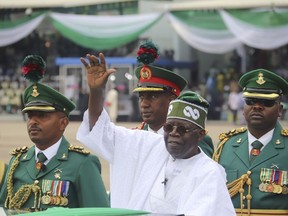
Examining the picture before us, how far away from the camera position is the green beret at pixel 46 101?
579 centimetres

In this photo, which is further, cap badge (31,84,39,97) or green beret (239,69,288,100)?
green beret (239,69,288,100)

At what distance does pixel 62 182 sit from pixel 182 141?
3.95 feet

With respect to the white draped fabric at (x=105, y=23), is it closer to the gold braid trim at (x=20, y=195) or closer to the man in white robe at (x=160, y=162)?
the gold braid trim at (x=20, y=195)

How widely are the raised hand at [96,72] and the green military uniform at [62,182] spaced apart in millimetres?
925

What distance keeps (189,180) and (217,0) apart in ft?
75.3

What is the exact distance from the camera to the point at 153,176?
4.93 metres

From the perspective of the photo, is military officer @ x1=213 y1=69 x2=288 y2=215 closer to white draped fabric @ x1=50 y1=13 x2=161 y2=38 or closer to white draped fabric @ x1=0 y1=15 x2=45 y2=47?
white draped fabric @ x1=50 y1=13 x2=161 y2=38

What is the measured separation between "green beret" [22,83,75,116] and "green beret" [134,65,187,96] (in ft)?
3.88

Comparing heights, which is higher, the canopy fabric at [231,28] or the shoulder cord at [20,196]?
the canopy fabric at [231,28]

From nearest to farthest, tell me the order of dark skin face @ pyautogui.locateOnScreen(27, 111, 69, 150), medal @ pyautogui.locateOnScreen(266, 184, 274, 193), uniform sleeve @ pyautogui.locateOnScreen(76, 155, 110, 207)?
uniform sleeve @ pyautogui.locateOnScreen(76, 155, 110, 207)
dark skin face @ pyautogui.locateOnScreen(27, 111, 69, 150)
medal @ pyautogui.locateOnScreen(266, 184, 274, 193)

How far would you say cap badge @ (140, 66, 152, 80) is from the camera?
7035 millimetres

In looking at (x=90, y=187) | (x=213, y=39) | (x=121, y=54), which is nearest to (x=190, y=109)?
(x=90, y=187)

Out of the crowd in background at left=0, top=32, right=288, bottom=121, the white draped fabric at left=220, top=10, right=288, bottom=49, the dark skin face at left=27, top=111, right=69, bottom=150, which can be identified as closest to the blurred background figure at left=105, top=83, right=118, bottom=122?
the crowd in background at left=0, top=32, right=288, bottom=121

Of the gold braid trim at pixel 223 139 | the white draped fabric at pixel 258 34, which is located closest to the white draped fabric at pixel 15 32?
the white draped fabric at pixel 258 34
